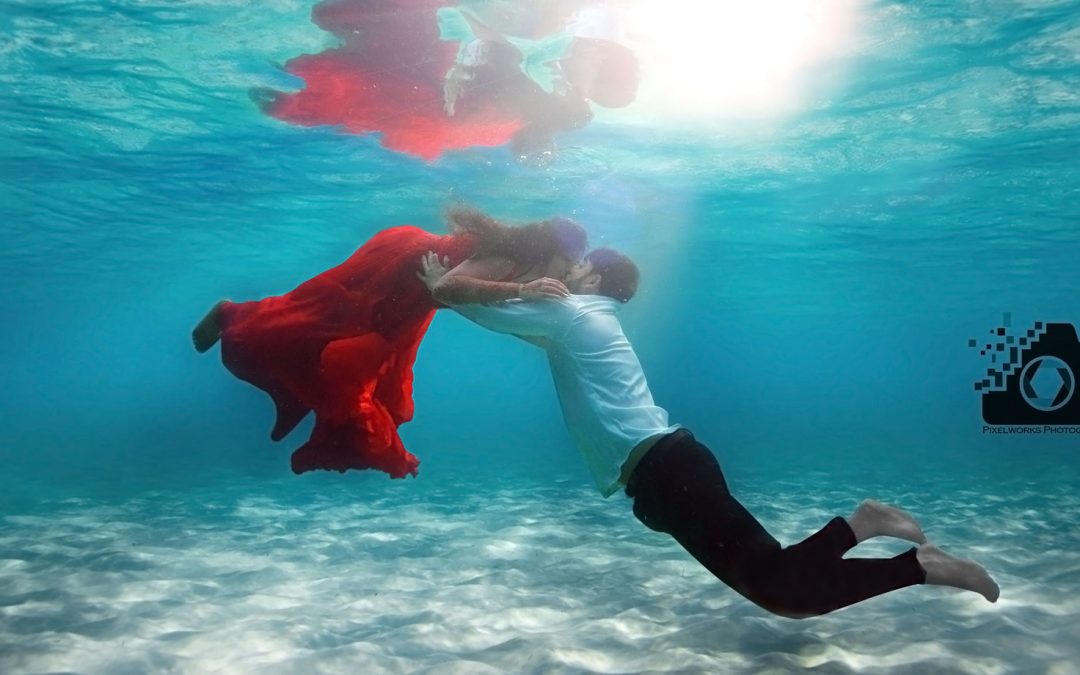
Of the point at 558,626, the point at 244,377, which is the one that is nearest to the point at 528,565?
the point at 558,626

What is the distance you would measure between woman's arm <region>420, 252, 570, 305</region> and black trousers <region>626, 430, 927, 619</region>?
1388mm

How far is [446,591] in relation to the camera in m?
7.16

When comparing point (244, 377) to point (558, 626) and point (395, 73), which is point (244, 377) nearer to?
point (558, 626)

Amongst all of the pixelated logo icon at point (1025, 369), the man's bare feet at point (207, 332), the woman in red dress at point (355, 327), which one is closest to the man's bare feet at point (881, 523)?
the woman in red dress at point (355, 327)

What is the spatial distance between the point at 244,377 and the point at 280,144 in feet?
37.0

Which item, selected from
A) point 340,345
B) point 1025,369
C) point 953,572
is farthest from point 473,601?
point 1025,369

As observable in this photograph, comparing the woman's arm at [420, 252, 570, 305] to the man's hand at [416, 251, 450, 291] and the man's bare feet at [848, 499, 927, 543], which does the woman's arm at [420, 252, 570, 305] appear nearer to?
the man's hand at [416, 251, 450, 291]

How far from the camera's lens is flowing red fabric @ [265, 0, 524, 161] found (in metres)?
9.79

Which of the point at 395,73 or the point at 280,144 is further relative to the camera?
the point at 280,144

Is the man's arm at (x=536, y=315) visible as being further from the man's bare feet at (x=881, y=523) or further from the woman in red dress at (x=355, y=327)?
the man's bare feet at (x=881, y=523)

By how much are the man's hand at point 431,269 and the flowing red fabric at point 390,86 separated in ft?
17.7

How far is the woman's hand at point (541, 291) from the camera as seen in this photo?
16.5 ft

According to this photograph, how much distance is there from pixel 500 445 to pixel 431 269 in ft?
85.9

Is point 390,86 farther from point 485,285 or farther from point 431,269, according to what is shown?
point 485,285
